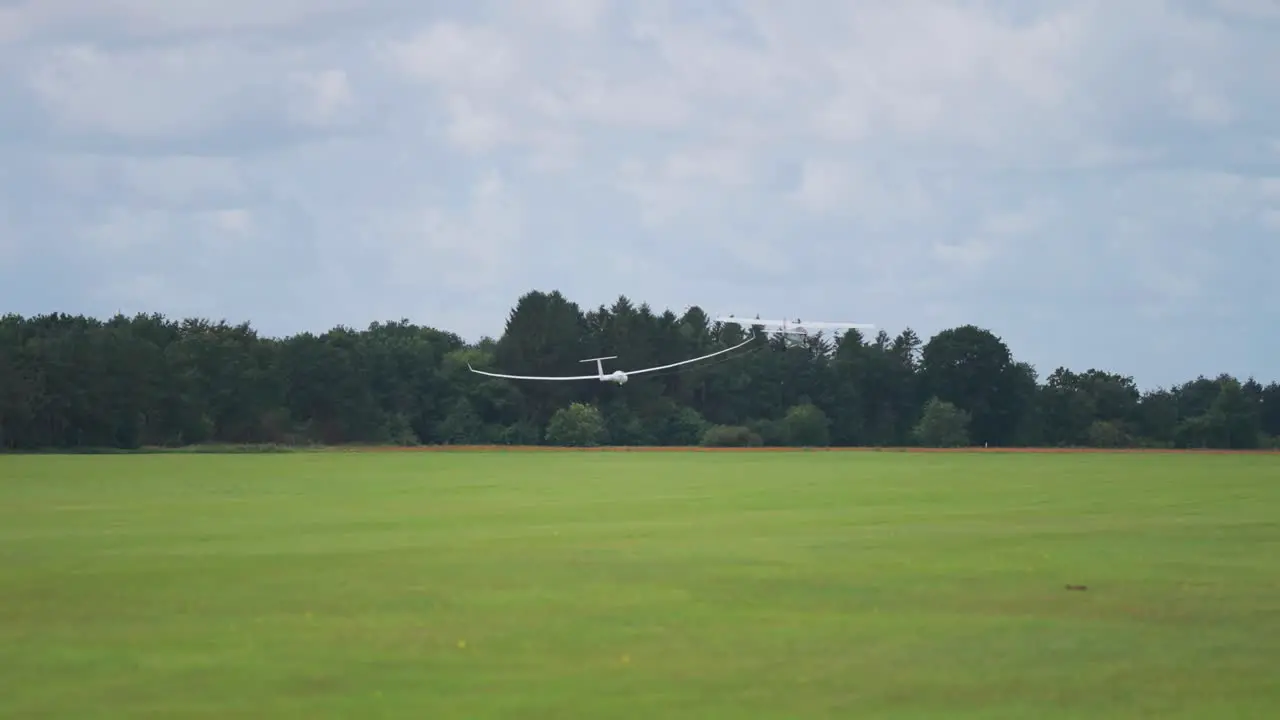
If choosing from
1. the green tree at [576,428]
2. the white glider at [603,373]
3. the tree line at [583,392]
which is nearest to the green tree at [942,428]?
the tree line at [583,392]

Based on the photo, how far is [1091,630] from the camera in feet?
48.1

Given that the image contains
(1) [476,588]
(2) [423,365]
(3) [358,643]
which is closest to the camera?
(3) [358,643]

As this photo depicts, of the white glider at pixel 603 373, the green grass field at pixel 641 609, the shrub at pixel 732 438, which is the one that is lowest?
the green grass field at pixel 641 609

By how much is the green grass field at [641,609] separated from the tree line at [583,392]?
53.5 m

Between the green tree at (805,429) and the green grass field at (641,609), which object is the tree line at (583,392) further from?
the green grass field at (641,609)

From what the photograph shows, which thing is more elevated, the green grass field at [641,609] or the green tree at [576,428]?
the green tree at [576,428]

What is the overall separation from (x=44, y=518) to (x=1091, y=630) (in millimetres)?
19480

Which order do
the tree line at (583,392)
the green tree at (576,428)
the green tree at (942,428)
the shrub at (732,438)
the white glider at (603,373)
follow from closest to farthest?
the tree line at (583,392) < the green tree at (576,428) < the shrub at (732,438) < the green tree at (942,428) < the white glider at (603,373)

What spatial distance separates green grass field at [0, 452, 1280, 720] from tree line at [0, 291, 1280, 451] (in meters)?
53.5

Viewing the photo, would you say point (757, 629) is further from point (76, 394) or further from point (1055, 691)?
point (76, 394)

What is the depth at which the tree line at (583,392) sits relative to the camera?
279ft

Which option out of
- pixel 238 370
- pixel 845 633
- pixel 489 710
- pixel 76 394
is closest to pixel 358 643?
pixel 489 710

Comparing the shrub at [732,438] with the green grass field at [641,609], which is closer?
the green grass field at [641,609]

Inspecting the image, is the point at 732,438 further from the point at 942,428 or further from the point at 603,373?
the point at 603,373
